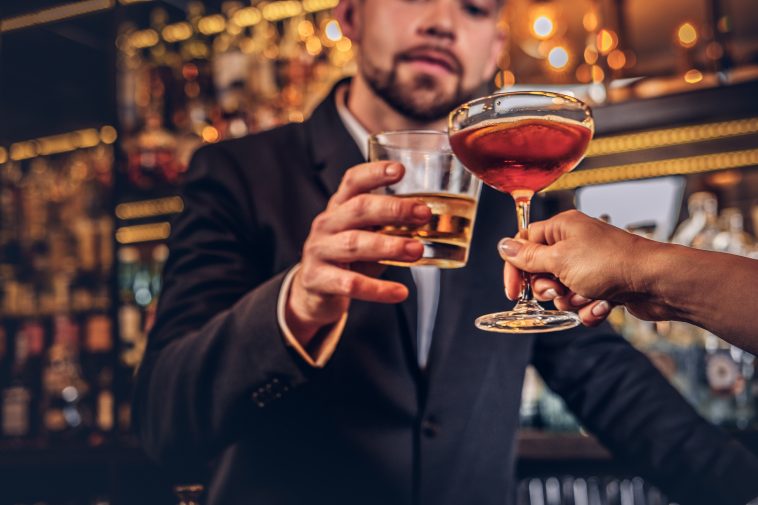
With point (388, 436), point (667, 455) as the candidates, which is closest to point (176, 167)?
point (388, 436)

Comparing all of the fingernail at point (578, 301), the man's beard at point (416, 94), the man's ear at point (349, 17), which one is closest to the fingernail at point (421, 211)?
the fingernail at point (578, 301)

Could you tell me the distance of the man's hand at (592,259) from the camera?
0.94 meters

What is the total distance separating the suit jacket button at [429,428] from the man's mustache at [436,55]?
73 centimetres

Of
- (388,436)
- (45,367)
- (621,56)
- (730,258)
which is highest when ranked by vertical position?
(621,56)

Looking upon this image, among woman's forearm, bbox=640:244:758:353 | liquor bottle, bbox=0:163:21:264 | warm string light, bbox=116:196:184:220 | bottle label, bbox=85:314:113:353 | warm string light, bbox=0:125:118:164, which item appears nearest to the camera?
woman's forearm, bbox=640:244:758:353

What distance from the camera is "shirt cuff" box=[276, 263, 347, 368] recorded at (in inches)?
45.2

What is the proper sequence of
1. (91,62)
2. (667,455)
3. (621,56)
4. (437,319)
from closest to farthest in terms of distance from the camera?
(667,455), (437,319), (621,56), (91,62)

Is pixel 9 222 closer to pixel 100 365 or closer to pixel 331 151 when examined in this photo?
pixel 100 365

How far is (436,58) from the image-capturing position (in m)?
1.66

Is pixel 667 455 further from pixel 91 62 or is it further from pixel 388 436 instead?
pixel 91 62

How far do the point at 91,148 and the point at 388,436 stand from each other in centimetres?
296

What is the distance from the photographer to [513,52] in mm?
4078

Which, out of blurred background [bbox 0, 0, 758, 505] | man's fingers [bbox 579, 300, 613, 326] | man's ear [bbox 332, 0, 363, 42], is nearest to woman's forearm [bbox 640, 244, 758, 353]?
man's fingers [bbox 579, 300, 613, 326]

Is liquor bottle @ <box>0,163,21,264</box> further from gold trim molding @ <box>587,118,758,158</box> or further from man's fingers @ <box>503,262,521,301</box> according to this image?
man's fingers @ <box>503,262,521,301</box>
